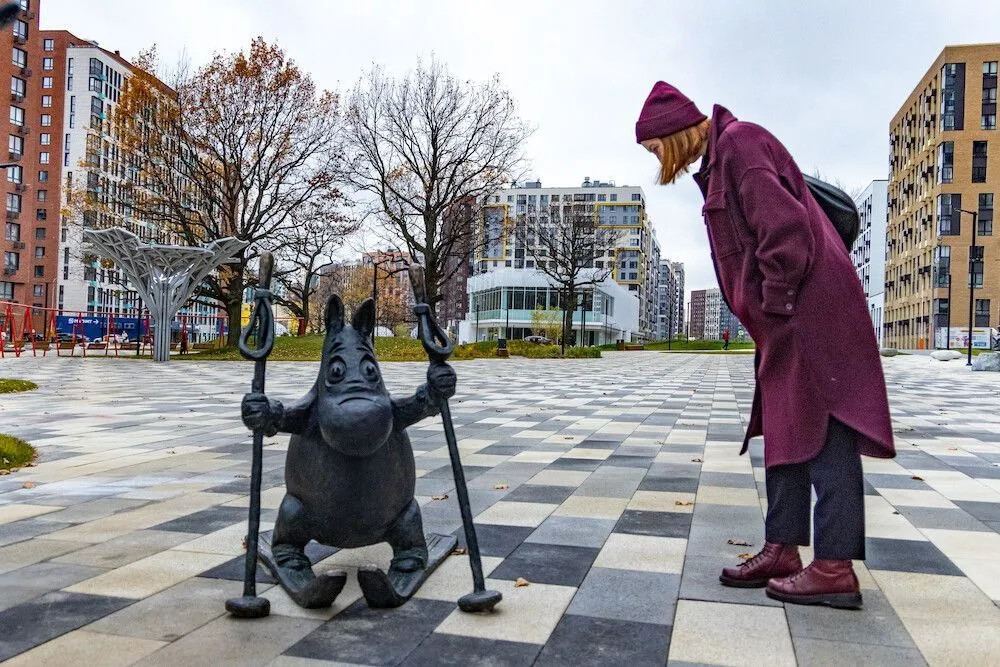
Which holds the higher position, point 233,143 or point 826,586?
point 233,143

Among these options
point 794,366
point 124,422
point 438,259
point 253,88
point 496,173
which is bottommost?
point 124,422

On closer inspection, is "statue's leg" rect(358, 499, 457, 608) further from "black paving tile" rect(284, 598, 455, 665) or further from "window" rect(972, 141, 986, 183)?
"window" rect(972, 141, 986, 183)

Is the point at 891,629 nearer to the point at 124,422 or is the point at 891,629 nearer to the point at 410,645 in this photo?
the point at 410,645

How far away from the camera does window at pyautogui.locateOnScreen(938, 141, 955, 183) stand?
65.8 metres

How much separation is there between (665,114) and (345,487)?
2.03 metres

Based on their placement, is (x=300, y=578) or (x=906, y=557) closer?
(x=300, y=578)

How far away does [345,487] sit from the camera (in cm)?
294

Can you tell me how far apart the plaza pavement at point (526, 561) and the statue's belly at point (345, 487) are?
28 cm

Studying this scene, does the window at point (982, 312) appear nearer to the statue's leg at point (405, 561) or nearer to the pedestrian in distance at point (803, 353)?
the pedestrian in distance at point (803, 353)

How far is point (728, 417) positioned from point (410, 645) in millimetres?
8756

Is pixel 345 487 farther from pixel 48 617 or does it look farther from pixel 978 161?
pixel 978 161

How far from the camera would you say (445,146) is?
32500mm

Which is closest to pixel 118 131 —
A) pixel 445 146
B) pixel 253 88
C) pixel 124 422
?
pixel 253 88

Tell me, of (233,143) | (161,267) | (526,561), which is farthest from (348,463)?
(233,143)
